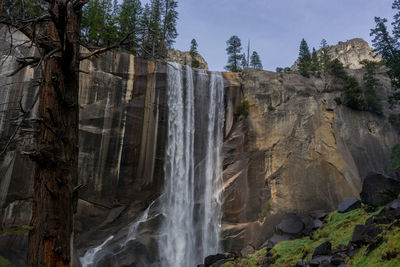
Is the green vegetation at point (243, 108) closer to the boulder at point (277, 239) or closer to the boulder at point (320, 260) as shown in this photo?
the boulder at point (277, 239)

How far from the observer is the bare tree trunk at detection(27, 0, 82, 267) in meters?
3.45

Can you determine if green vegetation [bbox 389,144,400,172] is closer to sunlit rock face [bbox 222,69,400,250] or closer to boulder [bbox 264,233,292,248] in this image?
sunlit rock face [bbox 222,69,400,250]

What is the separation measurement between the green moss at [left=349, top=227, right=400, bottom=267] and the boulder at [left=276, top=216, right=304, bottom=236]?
8813mm

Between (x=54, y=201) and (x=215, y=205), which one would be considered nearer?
(x=54, y=201)

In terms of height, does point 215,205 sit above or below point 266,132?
below

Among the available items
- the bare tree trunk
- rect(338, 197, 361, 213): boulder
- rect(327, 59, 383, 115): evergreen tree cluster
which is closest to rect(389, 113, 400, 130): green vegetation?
rect(327, 59, 383, 115): evergreen tree cluster

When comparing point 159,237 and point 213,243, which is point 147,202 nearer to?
point 159,237

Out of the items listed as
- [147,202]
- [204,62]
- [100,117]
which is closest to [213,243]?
[147,202]

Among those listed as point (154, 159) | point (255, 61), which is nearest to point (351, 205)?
point (154, 159)

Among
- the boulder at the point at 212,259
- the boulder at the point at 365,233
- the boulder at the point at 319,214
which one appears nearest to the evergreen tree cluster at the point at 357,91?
the boulder at the point at 319,214

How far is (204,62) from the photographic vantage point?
70562mm

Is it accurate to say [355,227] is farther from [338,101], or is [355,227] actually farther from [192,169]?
[338,101]

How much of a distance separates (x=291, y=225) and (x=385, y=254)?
425 inches

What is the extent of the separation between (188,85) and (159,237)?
442 inches
